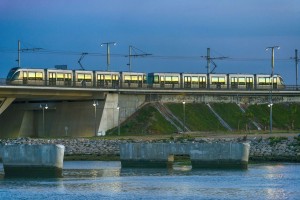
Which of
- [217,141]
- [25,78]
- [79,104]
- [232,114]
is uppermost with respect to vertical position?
[25,78]

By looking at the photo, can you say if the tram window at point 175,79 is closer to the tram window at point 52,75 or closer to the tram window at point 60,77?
the tram window at point 60,77

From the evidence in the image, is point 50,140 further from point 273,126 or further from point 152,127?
point 273,126

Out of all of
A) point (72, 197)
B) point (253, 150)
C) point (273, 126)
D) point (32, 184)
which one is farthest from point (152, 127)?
point (72, 197)

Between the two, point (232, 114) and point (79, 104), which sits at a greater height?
point (79, 104)

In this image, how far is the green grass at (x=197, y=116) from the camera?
457 ft

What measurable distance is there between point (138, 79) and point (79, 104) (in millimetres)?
11223

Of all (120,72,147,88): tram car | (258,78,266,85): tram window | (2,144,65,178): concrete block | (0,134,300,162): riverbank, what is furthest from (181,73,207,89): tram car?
(2,144,65,178): concrete block

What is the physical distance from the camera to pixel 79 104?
140 meters

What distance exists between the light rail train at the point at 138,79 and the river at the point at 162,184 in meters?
49.4

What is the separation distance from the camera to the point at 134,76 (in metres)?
145

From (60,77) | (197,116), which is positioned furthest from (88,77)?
(197,116)

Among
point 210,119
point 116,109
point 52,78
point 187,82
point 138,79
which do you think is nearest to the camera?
point 52,78

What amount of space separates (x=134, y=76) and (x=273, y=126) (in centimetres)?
2363

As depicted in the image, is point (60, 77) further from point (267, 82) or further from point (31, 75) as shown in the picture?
point (267, 82)
